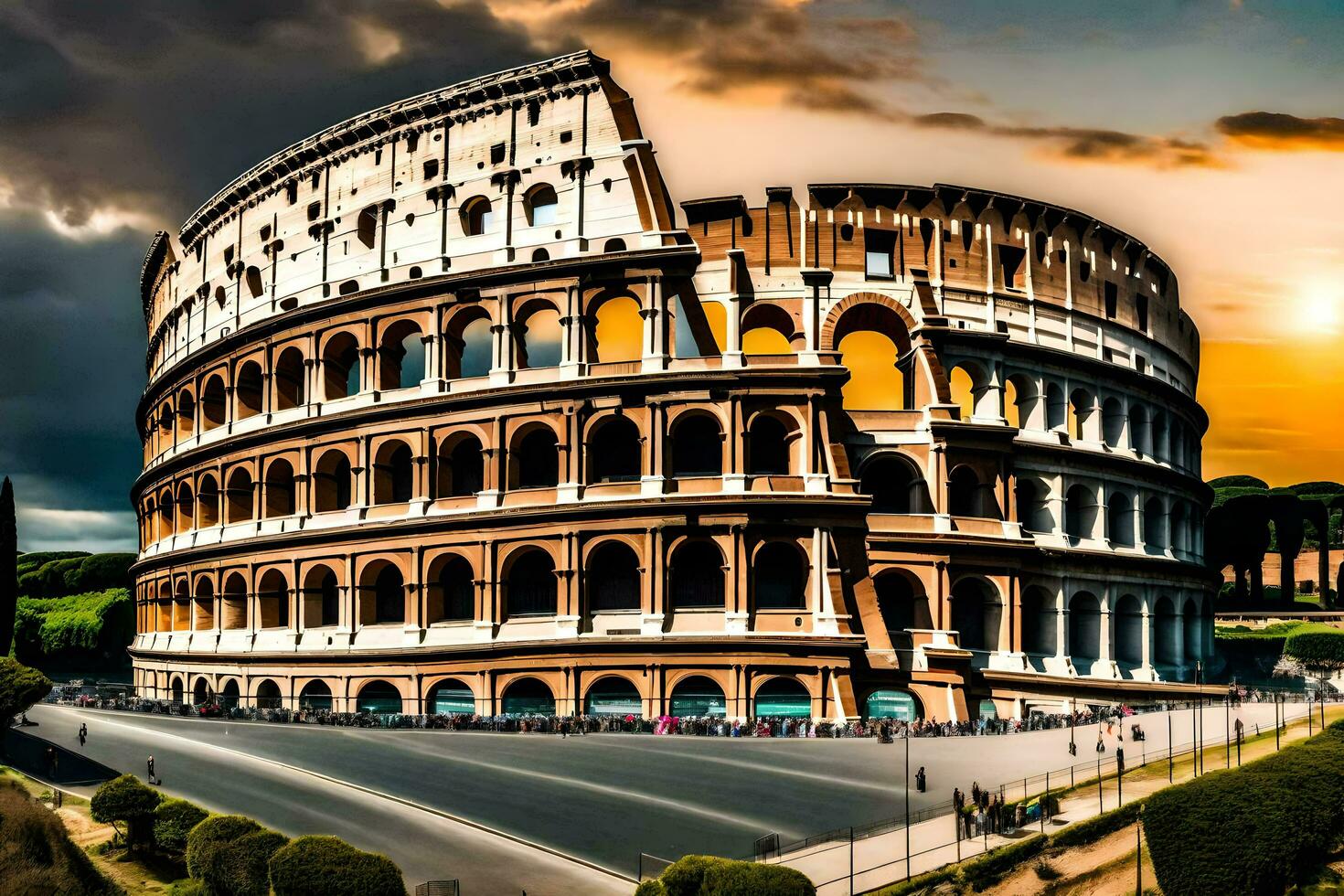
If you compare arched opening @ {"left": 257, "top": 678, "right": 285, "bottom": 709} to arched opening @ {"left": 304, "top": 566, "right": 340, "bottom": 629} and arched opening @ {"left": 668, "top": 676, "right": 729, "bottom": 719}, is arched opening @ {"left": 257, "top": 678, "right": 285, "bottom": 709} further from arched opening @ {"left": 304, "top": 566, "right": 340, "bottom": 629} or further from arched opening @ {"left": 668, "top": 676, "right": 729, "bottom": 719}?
arched opening @ {"left": 668, "top": 676, "right": 729, "bottom": 719}

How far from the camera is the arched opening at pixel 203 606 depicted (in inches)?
1740

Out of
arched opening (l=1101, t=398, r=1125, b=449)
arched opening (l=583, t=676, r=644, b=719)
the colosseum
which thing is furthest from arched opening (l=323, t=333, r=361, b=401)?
arched opening (l=1101, t=398, r=1125, b=449)

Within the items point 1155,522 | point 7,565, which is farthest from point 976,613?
point 7,565

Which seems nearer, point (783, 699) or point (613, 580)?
point (783, 699)

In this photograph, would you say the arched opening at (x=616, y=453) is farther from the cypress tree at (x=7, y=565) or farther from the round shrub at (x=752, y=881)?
the cypress tree at (x=7, y=565)

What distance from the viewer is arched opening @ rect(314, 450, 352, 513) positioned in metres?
40.6

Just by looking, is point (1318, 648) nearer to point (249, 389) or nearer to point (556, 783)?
point (556, 783)

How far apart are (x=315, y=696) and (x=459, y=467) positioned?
910 cm

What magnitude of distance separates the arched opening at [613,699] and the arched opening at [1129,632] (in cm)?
2050

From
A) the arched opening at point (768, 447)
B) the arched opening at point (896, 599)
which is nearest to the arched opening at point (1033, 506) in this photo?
the arched opening at point (896, 599)

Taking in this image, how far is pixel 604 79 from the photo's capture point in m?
37.8

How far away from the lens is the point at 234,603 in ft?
142

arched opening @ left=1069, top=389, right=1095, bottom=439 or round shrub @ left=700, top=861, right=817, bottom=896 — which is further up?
arched opening @ left=1069, top=389, right=1095, bottom=439

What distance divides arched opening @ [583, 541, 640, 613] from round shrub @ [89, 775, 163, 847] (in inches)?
568
